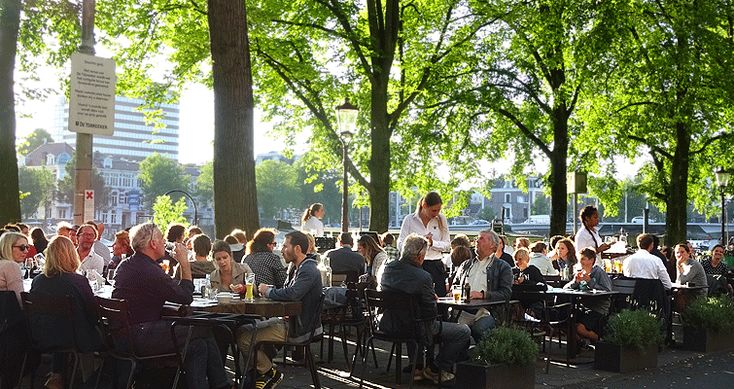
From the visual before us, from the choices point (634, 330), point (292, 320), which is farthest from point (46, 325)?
point (634, 330)

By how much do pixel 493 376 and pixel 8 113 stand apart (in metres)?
13.2

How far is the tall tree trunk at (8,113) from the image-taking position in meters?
19.1

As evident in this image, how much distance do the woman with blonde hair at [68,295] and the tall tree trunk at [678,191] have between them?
2629cm

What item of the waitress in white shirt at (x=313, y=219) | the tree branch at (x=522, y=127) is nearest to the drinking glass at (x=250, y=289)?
the waitress in white shirt at (x=313, y=219)

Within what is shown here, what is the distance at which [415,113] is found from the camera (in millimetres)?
31828

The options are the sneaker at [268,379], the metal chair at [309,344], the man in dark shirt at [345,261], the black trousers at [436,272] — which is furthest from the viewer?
the man in dark shirt at [345,261]

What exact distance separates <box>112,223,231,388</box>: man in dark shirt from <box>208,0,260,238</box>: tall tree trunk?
6015 mm

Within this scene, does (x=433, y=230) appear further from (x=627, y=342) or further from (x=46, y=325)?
(x=46, y=325)

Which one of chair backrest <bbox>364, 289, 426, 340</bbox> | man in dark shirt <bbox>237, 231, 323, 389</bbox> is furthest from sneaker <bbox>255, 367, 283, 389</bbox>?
chair backrest <bbox>364, 289, 426, 340</bbox>

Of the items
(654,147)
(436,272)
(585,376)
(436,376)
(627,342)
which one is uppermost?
(654,147)

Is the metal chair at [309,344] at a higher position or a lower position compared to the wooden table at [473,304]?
lower

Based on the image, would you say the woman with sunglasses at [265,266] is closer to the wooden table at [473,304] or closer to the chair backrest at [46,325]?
the wooden table at [473,304]

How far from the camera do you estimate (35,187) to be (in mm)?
119188

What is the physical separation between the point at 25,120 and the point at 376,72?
9563 mm
